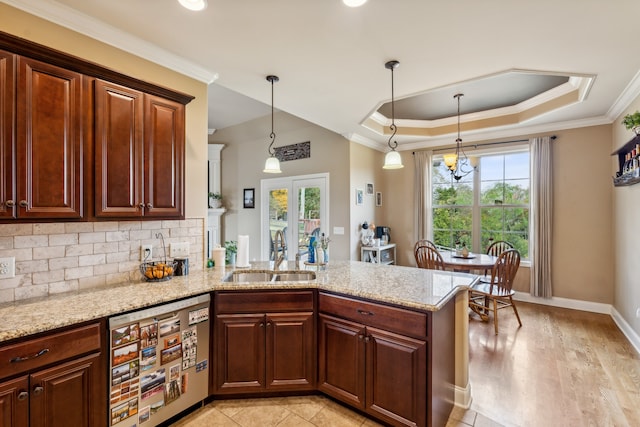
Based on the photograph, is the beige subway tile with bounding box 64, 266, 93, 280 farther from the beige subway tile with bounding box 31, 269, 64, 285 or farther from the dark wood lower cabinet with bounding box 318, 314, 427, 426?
the dark wood lower cabinet with bounding box 318, 314, 427, 426

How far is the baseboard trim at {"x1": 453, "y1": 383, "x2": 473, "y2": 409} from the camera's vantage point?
220 cm

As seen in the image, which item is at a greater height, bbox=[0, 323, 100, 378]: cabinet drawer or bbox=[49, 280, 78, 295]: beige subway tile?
bbox=[49, 280, 78, 295]: beige subway tile

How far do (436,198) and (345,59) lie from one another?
12.0ft

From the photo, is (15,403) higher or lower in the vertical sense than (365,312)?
lower

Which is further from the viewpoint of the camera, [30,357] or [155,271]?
[155,271]

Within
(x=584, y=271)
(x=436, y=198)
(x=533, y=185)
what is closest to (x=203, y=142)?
(x=436, y=198)

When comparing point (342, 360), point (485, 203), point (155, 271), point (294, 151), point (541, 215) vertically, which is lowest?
point (342, 360)

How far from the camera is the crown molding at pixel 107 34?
1844mm

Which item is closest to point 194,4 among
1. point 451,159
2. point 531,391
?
point 451,159

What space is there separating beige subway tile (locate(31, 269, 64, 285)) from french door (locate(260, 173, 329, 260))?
331 cm

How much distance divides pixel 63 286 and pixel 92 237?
0.34m

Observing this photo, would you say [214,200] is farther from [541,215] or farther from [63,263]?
[541,215]

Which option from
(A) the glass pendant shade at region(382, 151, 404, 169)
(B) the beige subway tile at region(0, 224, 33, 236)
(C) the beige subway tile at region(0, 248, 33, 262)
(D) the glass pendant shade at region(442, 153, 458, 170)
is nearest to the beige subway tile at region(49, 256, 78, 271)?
(C) the beige subway tile at region(0, 248, 33, 262)

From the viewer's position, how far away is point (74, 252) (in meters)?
2.00
